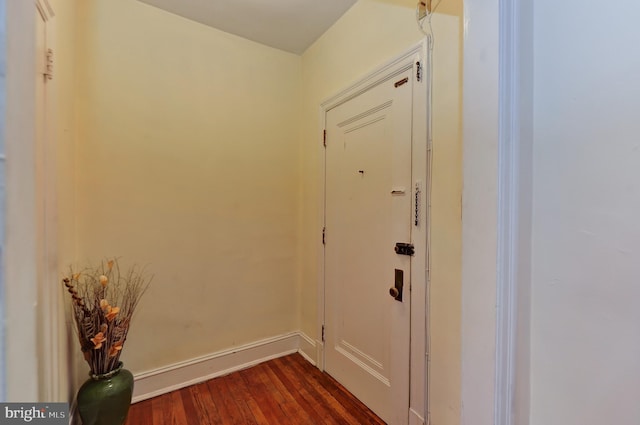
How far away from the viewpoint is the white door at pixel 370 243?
1.46 metres

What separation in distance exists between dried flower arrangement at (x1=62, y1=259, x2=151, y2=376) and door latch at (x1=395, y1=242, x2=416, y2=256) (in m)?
1.53

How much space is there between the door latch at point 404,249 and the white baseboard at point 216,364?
4.00 feet

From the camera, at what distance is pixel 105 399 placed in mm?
1356

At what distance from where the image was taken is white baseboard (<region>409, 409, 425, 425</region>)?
1.33m

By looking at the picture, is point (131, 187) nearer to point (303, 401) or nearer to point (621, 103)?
point (303, 401)

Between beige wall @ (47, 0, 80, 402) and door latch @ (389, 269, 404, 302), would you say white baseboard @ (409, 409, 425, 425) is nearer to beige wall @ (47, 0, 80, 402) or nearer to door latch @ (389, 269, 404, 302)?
door latch @ (389, 269, 404, 302)

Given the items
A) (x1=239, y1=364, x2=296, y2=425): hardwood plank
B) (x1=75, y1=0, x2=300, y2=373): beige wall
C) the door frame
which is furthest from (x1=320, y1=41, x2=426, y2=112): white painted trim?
(x1=239, y1=364, x2=296, y2=425): hardwood plank

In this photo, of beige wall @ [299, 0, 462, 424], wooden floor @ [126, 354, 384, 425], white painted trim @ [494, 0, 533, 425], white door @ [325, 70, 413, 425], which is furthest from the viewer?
wooden floor @ [126, 354, 384, 425]

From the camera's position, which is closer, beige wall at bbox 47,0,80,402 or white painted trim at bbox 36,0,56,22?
white painted trim at bbox 36,0,56,22

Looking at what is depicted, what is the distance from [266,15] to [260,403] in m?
2.63

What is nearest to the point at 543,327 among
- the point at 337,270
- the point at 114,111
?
the point at 337,270

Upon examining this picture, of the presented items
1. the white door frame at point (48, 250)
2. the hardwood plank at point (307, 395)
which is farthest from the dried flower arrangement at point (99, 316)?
the hardwood plank at point (307, 395)

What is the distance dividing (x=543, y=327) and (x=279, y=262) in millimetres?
1890

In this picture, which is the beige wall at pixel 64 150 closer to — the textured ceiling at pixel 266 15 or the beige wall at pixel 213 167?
the beige wall at pixel 213 167
